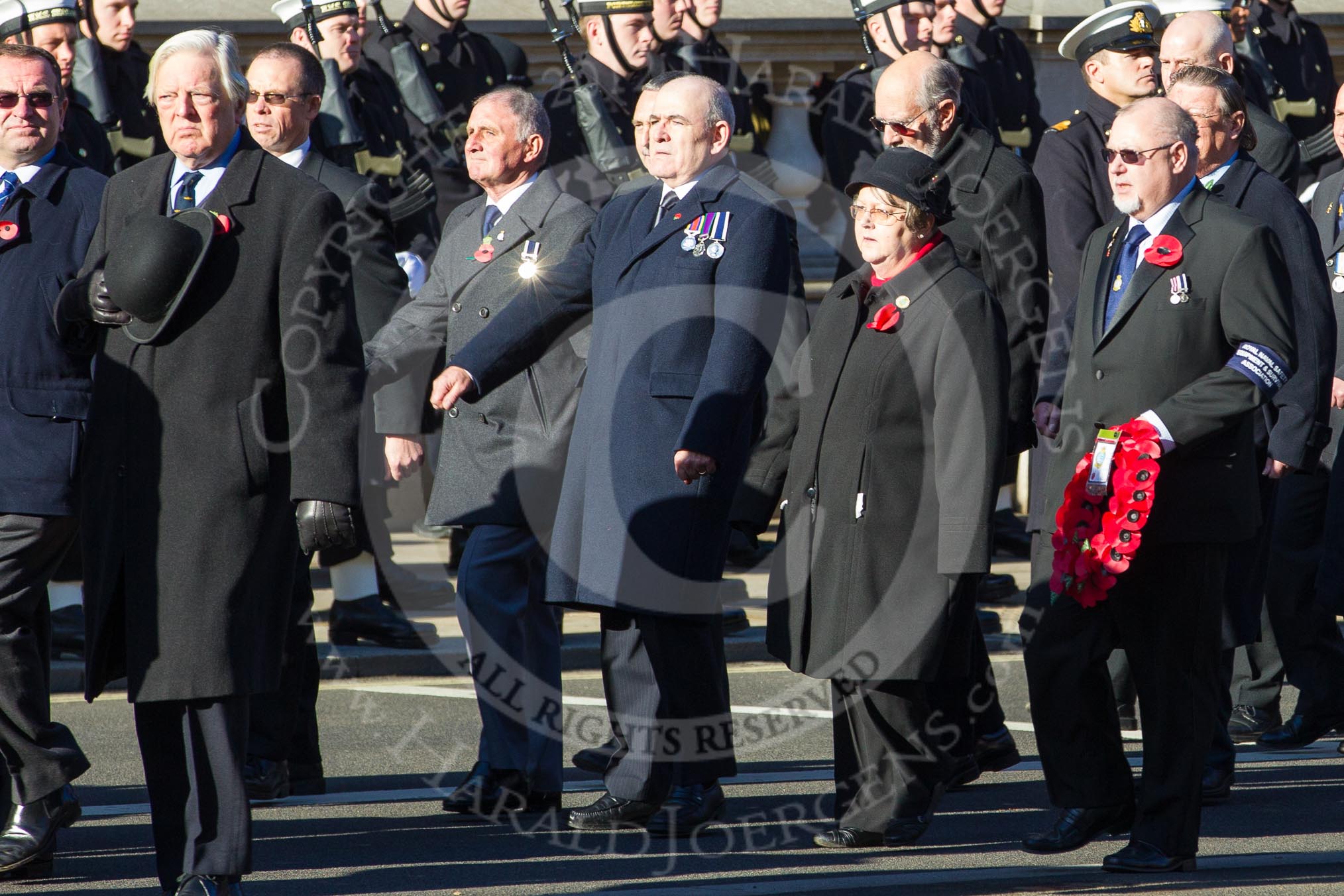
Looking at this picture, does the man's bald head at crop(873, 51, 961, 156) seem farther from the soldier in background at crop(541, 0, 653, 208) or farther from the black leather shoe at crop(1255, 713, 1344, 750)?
the soldier in background at crop(541, 0, 653, 208)

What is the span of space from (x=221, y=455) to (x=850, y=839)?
1.96 metres

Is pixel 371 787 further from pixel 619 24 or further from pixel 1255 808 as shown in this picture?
pixel 619 24

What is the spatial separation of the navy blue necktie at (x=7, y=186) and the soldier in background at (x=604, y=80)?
4.25 m

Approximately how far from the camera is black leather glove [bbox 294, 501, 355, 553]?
507 cm

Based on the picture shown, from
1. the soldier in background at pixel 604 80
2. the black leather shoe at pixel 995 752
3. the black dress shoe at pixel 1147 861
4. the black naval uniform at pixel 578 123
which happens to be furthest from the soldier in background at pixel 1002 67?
the black dress shoe at pixel 1147 861

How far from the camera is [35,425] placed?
230 inches

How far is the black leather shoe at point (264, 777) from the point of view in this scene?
6551 mm

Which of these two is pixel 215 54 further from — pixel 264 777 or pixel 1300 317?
pixel 1300 317

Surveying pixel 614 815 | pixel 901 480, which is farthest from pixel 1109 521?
pixel 614 815

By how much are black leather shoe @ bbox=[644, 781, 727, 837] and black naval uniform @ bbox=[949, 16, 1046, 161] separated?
548 centimetres

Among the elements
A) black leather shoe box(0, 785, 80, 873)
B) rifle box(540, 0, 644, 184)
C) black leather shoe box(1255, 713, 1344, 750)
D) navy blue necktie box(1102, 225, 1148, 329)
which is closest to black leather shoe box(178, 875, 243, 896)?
black leather shoe box(0, 785, 80, 873)

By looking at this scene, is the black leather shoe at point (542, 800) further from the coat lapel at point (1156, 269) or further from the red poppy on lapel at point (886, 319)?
the coat lapel at point (1156, 269)

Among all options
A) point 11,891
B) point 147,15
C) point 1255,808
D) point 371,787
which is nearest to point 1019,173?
point 1255,808

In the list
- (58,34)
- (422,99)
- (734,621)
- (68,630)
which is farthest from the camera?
(422,99)
